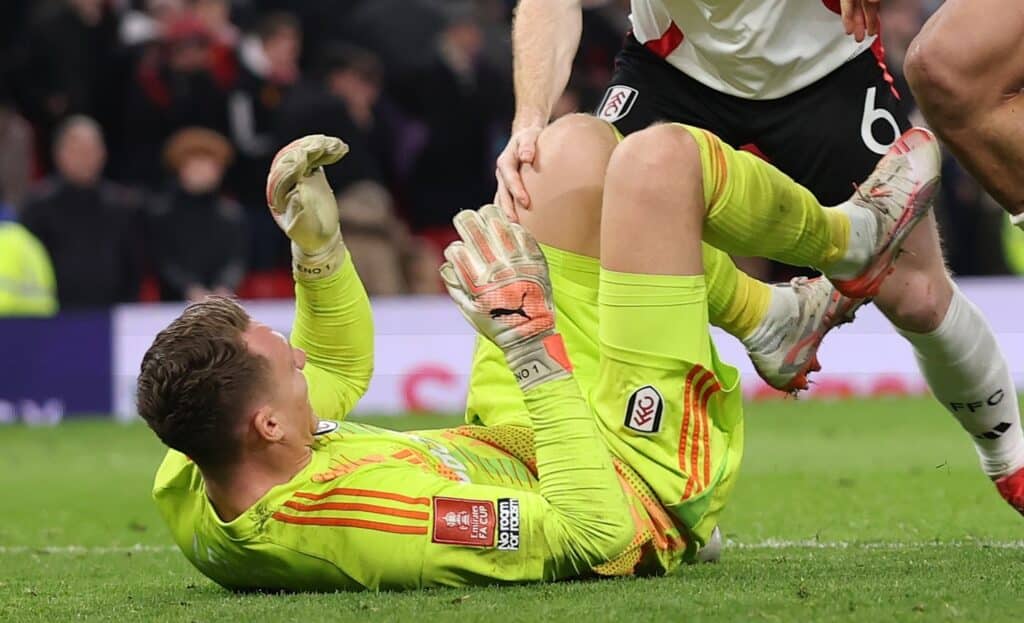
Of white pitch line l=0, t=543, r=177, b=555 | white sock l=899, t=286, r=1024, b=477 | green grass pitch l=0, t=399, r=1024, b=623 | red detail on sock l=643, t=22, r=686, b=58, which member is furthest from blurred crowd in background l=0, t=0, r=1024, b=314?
white sock l=899, t=286, r=1024, b=477

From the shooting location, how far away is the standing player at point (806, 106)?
15.3 feet

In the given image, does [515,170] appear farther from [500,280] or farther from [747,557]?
[747,557]

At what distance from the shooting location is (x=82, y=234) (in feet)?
38.2

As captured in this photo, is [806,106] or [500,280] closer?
[500,280]

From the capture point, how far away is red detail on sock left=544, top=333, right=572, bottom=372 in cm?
364

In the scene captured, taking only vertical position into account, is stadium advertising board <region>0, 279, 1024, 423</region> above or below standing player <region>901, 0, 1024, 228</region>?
below

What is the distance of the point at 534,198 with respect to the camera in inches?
169

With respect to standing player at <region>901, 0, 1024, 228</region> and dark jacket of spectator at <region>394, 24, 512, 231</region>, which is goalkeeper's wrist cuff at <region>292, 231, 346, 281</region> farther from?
dark jacket of spectator at <region>394, 24, 512, 231</region>

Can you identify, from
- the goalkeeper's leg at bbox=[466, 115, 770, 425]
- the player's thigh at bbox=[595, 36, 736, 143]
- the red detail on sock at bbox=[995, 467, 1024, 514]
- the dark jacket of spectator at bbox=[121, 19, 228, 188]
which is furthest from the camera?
the dark jacket of spectator at bbox=[121, 19, 228, 188]

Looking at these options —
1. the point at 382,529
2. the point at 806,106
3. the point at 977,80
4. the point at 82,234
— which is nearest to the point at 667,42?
the point at 806,106

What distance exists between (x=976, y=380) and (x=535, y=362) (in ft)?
5.38

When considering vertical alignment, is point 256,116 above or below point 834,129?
below

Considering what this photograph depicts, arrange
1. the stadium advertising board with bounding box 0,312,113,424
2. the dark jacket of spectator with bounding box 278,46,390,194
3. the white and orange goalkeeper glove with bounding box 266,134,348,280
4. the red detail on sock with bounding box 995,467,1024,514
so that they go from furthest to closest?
the dark jacket of spectator with bounding box 278,46,390,194 < the stadium advertising board with bounding box 0,312,113,424 < the red detail on sock with bounding box 995,467,1024,514 < the white and orange goalkeeper glove with bounding box 266,134,348,280

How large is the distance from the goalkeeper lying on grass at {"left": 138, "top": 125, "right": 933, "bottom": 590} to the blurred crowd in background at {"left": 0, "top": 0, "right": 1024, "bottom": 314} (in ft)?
26.2
